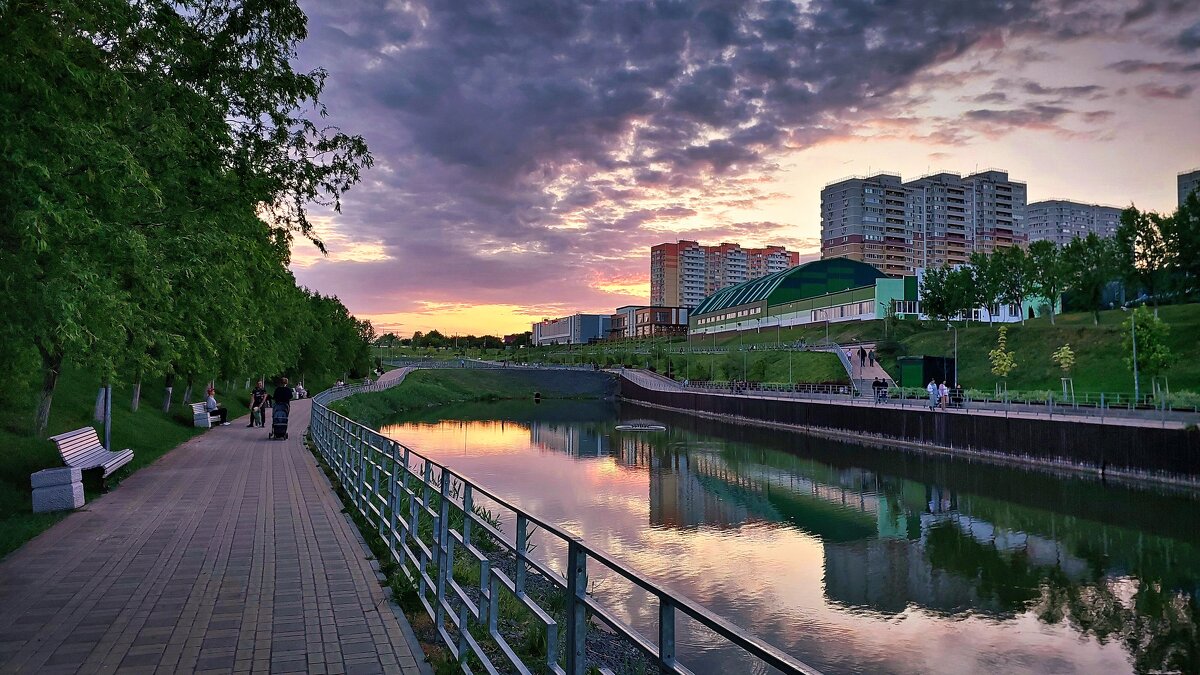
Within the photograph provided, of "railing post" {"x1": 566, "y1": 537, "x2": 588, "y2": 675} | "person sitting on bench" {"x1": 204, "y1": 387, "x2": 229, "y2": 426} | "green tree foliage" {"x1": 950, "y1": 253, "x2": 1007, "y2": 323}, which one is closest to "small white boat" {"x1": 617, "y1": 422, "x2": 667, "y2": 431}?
"person sitting on bench" {"x1": 204, "y1": 387, "x2": 229, "y2": 426}

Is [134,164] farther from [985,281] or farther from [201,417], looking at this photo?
[985,281]

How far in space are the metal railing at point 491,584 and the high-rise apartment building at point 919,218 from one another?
16237 centimetres

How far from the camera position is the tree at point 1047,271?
6762 cm

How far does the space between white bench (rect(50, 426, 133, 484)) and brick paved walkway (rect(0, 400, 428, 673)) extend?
65 cm

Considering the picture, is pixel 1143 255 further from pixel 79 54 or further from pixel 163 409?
pixel 79 54

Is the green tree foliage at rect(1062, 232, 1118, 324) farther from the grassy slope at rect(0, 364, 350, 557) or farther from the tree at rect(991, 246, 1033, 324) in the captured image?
the grassy slope at rect(0, 364, 350, 557)

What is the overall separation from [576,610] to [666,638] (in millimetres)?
1071

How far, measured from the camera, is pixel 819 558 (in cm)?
1706

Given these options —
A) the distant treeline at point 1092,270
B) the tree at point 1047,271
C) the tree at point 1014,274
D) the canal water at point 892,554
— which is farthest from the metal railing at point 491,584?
the tree at point 1014,274

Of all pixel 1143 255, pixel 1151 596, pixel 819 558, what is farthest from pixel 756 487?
pixel 1143 255

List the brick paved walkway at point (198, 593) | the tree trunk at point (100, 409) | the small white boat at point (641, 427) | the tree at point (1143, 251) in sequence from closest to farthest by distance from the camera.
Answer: the brick paved walkway at point (198, 593) < the tree trunk at point (100, 409) < the small white boat at point (641, 427) < the tree at point (1143, 251)

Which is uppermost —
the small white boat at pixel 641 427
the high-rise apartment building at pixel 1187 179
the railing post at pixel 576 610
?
the high-rise apartment building at pixel 1187 179

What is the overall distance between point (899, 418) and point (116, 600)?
36.2m

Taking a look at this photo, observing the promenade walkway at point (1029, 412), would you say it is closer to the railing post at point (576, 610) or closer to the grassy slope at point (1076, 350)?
the grassy slope at point (1076, 350)
